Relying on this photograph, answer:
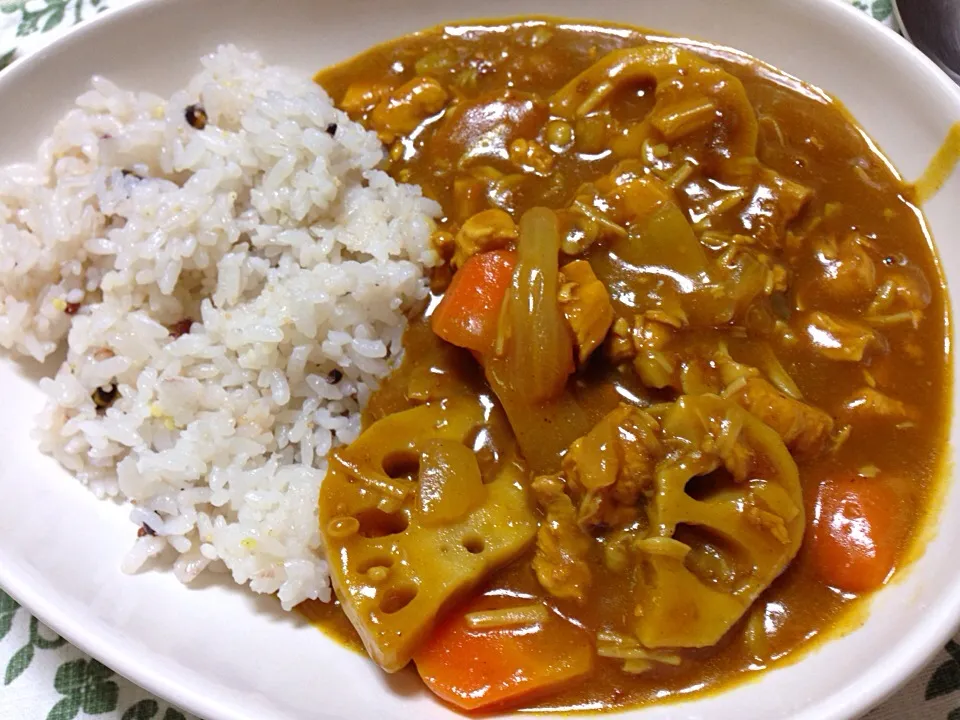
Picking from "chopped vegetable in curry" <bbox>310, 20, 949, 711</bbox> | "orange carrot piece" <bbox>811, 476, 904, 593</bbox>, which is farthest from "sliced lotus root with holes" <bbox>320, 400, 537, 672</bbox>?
"orange carrot piece" <bbox>811, 476, 904, 593</bbox>

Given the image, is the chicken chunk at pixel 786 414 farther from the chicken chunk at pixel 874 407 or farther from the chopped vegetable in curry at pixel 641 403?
the chicken chunk at pixel 874 407

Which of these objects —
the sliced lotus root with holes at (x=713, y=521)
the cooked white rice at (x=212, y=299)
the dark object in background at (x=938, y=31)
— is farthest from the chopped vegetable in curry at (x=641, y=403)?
the dark object in background at (x=938, y=31)

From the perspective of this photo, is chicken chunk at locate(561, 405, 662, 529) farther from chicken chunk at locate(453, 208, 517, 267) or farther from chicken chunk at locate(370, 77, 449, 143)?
chicken chunk at locate(370, 77, 449, 143)

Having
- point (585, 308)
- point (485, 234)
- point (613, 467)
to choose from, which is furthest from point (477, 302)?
point (613, 467)

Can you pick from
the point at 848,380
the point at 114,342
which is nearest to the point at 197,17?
the point at 114,342

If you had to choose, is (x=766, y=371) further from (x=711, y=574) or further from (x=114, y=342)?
(x=114, y=342)

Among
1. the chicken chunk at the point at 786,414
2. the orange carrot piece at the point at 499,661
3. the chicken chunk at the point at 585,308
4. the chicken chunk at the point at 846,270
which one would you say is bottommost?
the orange carrot piece at the point at 499,661
